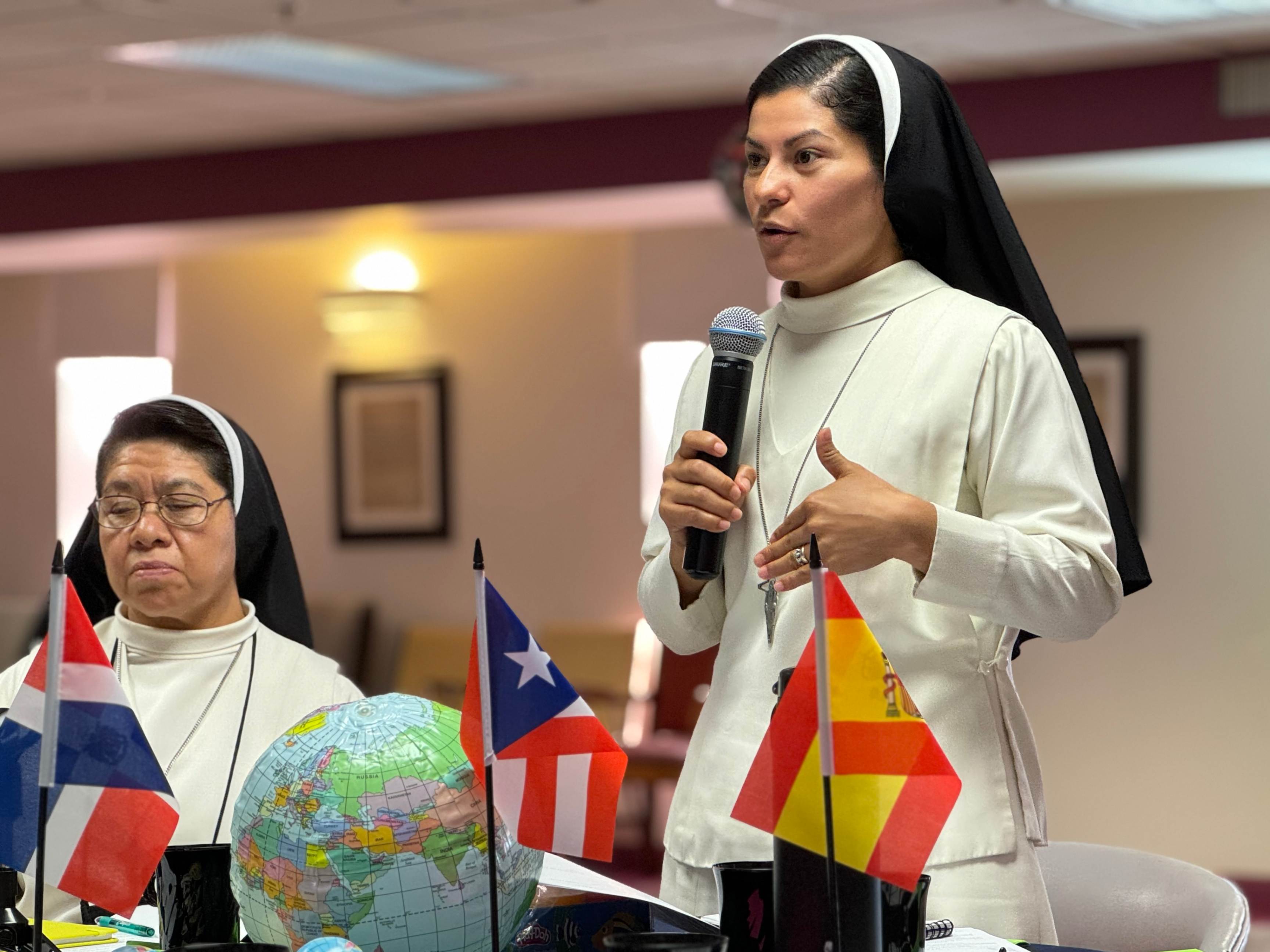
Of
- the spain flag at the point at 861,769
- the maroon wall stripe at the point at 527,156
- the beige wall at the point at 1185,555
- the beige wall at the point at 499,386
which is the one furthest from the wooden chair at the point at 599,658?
the spain flag at the point at 861,769

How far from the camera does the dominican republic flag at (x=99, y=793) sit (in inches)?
68.6

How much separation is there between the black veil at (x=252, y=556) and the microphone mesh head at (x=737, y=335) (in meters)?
1.10

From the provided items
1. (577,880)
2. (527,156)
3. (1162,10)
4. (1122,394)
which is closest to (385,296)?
(527,156)

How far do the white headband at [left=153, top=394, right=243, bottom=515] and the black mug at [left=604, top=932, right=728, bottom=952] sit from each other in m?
1.50

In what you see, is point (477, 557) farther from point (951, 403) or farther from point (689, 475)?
point (951, 403)

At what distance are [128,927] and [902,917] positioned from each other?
3.15ft

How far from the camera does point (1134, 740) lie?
28.1 ft

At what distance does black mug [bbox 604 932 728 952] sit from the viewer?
1550 mm

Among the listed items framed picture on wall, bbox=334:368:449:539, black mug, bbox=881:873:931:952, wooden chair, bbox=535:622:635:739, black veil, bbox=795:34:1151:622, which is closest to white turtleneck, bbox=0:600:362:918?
black veil, bbox=795:34:1151:622

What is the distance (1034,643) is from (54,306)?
7309 millimetres

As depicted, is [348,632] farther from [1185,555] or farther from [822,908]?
[822,908]

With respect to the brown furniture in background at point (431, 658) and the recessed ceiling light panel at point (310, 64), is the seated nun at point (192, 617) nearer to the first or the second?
the recessed ceiling light panel at point (310, 64)

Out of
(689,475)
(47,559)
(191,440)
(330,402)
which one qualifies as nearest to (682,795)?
(689,475)

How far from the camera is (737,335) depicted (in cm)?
207
